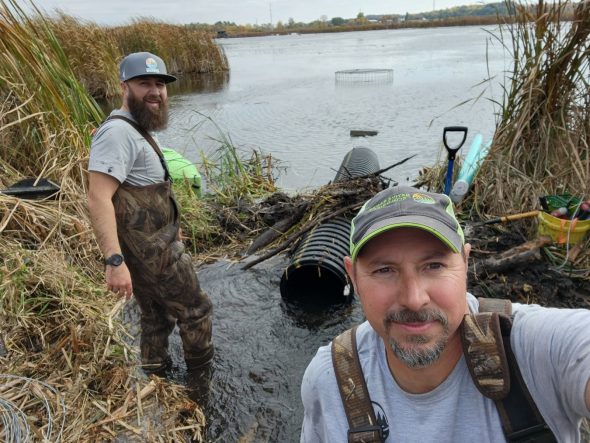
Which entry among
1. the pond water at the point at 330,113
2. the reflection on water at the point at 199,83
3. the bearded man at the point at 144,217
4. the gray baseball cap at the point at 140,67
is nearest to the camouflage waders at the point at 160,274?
the bearded man at the point at 144,217

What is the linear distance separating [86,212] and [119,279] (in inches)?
88.0

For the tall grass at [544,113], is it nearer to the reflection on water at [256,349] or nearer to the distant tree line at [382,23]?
the reflection on water at [256,349]

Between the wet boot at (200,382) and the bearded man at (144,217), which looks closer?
the bearded man at (144,217)

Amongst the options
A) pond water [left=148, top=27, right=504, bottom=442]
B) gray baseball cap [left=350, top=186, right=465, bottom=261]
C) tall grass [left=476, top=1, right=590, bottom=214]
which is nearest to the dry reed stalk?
tall grass [left=476, top=1, right=590, bottom=214]

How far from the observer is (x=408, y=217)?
1458 mm

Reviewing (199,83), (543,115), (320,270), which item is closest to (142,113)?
(320,270)

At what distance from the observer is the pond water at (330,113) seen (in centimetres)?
1048

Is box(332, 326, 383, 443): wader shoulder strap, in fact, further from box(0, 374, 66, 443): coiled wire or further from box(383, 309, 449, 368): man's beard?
box(0, 374, 66, 443): coiled wire

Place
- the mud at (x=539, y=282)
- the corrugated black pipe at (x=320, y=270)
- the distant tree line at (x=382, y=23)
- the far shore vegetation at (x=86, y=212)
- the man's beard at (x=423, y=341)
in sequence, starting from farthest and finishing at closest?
the distant tree line at (x=382, y=23) < the corrugated black pipe at (x=320, y=270) < the mud at (x=539, y=282) < the far shore vegetation at (x=86, y=212) < the man's beard at (x=423, y=341)

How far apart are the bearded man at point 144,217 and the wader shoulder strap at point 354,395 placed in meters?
1.98

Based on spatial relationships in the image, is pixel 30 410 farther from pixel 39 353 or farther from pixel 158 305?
pixel 158 305

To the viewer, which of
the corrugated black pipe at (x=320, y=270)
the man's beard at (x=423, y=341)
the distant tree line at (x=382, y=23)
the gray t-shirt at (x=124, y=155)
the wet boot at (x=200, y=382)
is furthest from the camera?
the distant tree line at (x=382, y=23)

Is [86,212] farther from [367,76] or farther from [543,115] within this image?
[367,76]

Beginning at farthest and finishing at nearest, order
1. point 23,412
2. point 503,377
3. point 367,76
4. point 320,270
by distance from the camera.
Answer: point 367,76 < point 320,270 < point 23,412 < point 503,377
